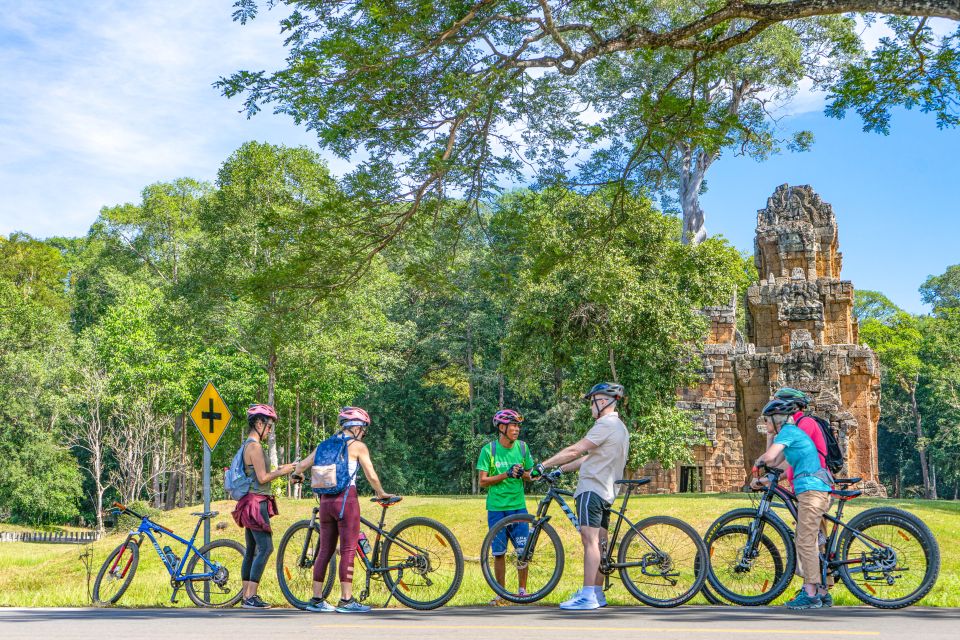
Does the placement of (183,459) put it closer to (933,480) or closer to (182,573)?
(182,573)

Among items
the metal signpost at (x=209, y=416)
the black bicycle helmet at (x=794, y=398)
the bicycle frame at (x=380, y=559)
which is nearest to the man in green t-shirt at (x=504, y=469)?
the bicycle frame at (x=380, y=559)

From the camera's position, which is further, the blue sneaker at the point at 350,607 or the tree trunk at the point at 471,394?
the tree trunk at the point at 471,394

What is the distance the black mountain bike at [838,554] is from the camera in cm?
834

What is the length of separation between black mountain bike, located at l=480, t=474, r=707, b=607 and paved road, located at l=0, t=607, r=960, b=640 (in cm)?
20

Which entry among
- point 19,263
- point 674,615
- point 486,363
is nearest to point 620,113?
point 674,615

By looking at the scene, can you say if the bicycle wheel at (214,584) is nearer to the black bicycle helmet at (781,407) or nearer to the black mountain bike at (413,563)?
the black mountain bike at (413,563)

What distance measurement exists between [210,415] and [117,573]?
2.94 meters

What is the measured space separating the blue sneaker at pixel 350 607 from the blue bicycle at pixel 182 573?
4.64ft

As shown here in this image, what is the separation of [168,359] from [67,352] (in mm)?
8831

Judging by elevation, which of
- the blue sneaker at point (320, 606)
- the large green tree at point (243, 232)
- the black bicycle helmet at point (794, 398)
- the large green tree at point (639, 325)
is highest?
the large green tree at point (243, 232)

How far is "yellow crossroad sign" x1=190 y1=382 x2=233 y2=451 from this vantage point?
1280 centimetres

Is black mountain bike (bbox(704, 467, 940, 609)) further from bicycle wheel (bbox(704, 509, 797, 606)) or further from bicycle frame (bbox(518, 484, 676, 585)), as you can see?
bicycle frame (bbox(518, 484, 676, 585))

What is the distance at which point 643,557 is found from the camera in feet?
28.4

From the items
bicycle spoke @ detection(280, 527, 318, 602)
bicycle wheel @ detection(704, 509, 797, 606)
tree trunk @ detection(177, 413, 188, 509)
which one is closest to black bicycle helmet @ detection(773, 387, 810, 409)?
bicycle wheel @ detection(704, 509, 797, 606)
